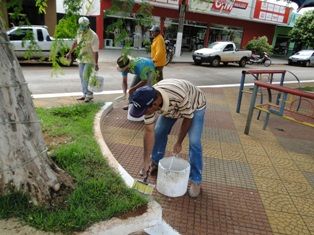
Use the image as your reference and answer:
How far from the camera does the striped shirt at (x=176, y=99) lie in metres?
3.04

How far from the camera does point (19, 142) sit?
277 centimetres

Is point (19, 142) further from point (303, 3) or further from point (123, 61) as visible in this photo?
point (303, 3)

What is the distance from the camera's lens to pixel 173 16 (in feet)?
77.9

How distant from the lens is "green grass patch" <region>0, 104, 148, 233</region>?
8.88ft

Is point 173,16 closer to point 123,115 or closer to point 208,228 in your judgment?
point 123,115

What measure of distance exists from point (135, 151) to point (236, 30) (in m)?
25.9

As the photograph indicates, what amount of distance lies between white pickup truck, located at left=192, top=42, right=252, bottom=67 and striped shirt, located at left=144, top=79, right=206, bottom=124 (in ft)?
51.2

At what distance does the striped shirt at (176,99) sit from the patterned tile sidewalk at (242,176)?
3.31 feet

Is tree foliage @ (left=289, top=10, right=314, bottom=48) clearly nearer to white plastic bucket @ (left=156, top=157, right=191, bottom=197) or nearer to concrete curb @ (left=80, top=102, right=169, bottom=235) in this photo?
white plastic bucket @ (left=156, top=157, right=191, bottom=197)

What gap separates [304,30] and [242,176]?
27.6 meters

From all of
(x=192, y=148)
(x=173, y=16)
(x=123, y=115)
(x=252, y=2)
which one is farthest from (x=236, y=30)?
(x=192, y=148)

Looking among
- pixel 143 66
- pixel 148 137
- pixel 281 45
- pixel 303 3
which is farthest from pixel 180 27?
pixel 148 137

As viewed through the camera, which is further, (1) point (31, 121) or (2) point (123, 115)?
(2) point (123, 115)

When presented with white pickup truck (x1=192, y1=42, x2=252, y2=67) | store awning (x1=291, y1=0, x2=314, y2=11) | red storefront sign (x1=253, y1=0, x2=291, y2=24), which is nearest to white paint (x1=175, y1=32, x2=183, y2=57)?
white pickup truck (x1=192, y1=42, x2=252, y2=67)
